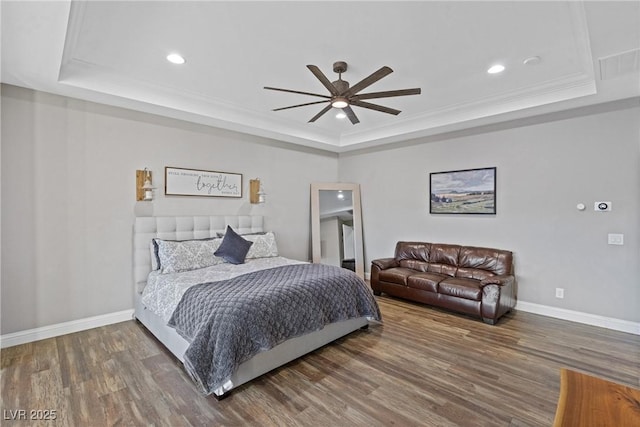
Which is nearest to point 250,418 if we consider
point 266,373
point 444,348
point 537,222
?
point 266,373

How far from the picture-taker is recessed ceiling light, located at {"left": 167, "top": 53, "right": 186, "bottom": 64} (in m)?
2.94

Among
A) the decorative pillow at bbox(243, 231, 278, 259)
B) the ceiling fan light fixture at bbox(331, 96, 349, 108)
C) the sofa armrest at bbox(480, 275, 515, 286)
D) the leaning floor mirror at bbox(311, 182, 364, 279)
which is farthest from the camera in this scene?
the leaning floor mirror at bbox(311, 182, 364, 279)

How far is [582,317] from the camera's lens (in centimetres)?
383

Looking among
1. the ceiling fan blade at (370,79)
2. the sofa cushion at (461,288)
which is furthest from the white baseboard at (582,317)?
the ceiling fan blade at (370,79)

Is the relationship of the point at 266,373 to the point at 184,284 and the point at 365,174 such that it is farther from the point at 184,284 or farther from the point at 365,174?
the point at 365,174

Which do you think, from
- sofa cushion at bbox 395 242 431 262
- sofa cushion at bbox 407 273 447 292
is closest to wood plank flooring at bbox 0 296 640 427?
sofa cushion at bbox 407 273 447 292

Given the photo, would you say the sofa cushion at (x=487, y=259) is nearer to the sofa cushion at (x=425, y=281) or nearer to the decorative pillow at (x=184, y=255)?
the sofa cushion at (x=425, y=281)

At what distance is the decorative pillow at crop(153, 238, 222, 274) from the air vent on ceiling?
4529mm

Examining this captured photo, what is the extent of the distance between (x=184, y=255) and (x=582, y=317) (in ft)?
16.6

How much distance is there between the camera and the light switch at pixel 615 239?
3584 millimetres

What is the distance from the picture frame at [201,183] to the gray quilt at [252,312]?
1793 millimetres

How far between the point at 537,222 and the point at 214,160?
4.76m

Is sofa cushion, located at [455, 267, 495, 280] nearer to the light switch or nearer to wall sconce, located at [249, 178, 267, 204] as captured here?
the light switch

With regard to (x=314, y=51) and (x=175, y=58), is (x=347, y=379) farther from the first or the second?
(x=175, y=58)
